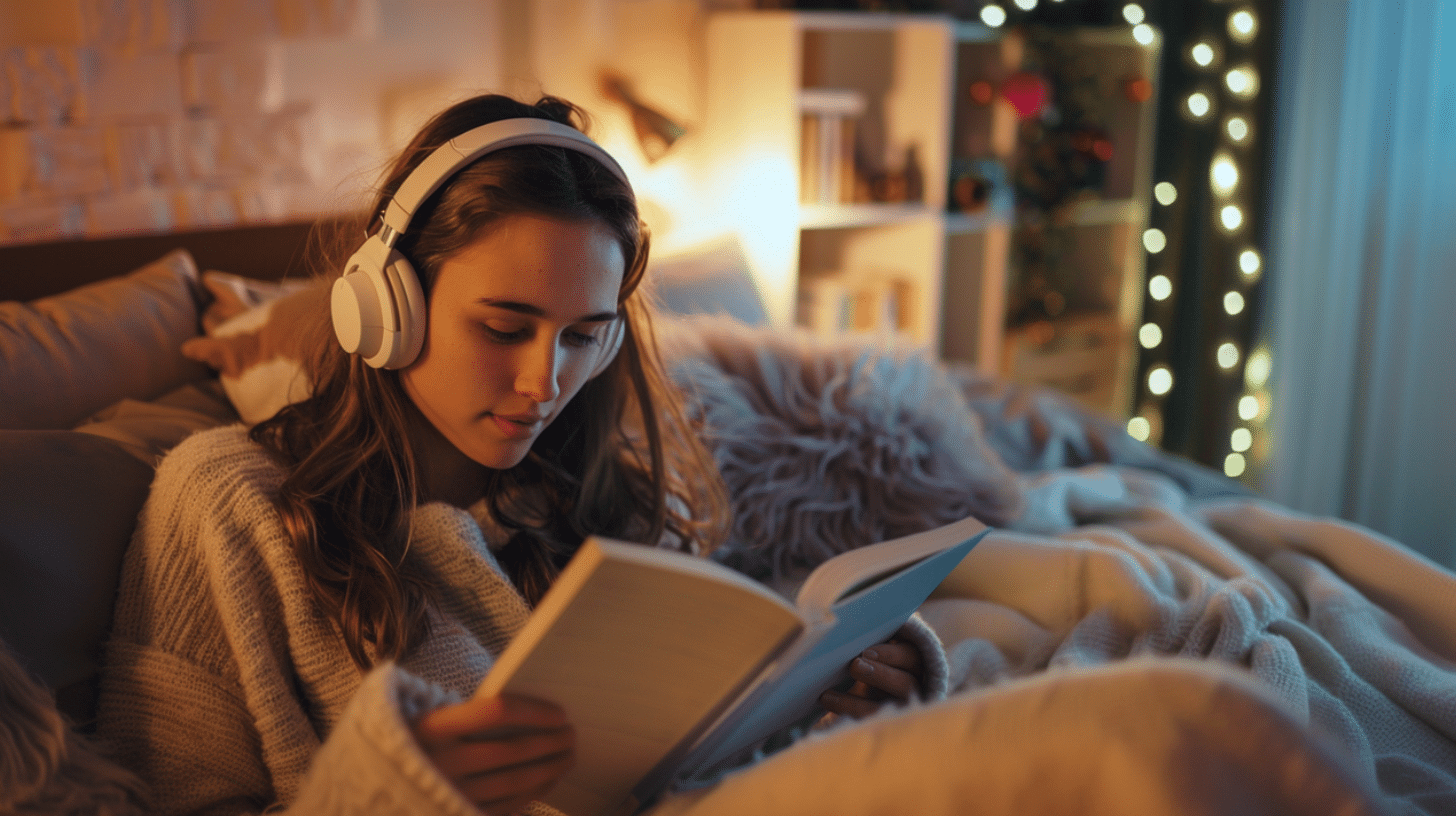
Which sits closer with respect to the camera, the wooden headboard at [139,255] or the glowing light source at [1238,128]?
the wooden headboard at [139,255]

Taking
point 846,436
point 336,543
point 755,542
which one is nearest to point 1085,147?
point 846,436

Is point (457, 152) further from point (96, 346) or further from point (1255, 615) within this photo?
point (1255, 615)

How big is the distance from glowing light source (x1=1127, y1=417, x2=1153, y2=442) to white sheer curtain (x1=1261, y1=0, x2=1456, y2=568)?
39 cm

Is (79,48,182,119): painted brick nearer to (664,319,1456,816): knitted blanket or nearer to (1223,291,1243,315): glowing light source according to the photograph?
(664,319,1456,816): knitted blanket

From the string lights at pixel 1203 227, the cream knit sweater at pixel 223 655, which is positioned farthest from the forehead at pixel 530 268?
the string lights at pixel 1203 227

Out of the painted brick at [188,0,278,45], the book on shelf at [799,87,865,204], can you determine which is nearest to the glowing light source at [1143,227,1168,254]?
the book on shelf at [799,87,865,204]

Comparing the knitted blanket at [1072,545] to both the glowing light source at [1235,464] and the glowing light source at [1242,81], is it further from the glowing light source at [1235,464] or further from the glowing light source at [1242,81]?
the glowing light source at [1242,81]

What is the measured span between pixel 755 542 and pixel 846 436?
229 mm

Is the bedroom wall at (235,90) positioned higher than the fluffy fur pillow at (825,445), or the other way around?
the bedroom wall at (235,90)

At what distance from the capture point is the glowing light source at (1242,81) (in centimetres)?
252

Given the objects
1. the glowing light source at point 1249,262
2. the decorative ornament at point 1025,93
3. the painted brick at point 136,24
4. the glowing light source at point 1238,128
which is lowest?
the glowing light source at point 1249,262

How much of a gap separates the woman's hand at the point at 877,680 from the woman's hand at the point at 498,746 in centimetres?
31

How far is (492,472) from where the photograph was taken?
3.50 feet

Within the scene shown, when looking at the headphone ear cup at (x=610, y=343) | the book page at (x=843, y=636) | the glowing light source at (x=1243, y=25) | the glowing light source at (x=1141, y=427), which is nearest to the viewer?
the book page at (x=843, y=636)
